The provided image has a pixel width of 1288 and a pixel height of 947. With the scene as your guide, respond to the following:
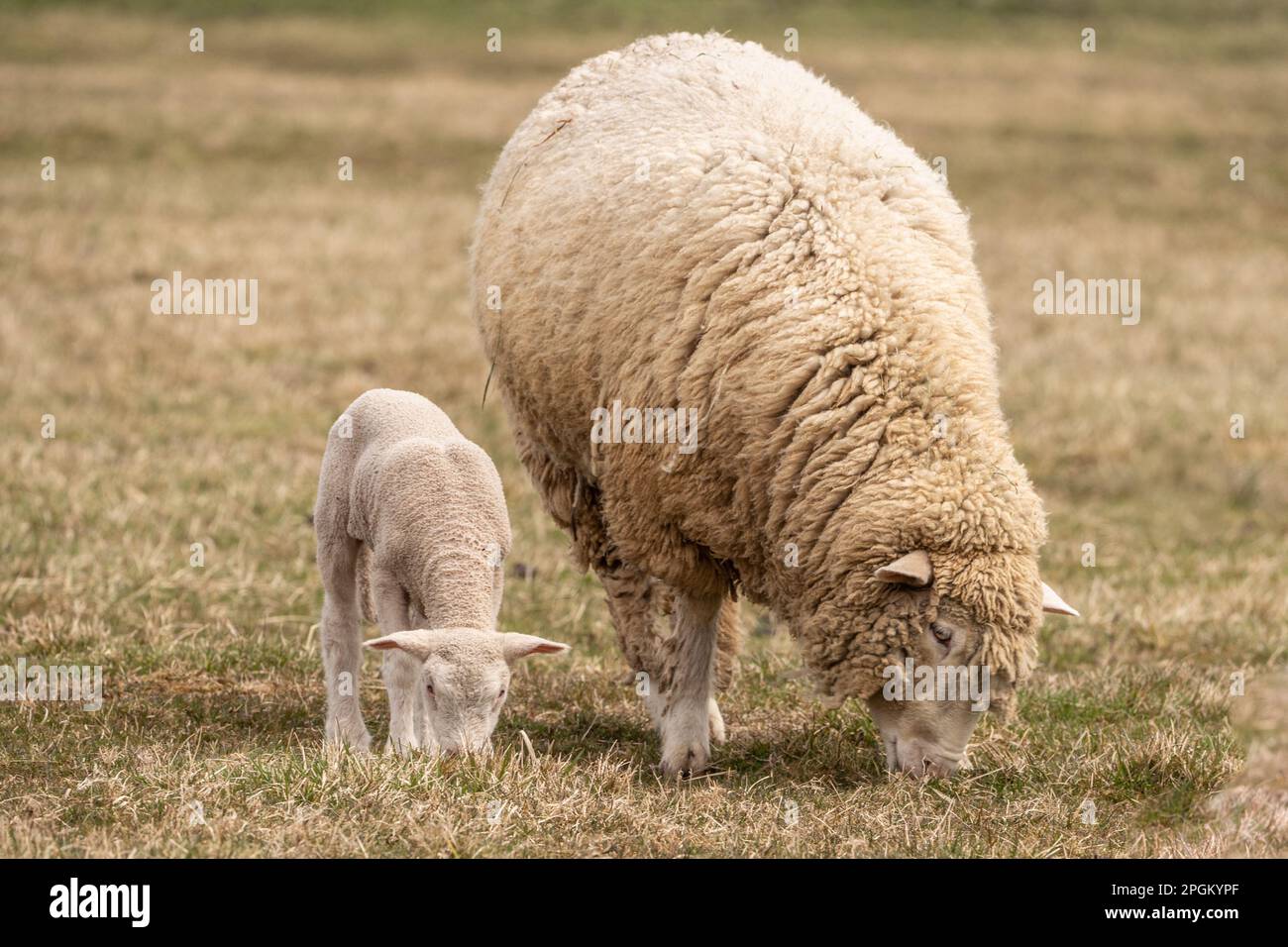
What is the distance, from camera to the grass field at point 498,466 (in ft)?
17.6

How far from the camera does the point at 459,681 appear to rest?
5.50 m

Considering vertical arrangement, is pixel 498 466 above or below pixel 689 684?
above

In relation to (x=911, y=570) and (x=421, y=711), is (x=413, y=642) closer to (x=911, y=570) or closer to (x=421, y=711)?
(x=421, y=711)

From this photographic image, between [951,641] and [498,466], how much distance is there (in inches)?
269

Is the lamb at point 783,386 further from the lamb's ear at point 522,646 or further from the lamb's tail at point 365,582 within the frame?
the lamb's tail at point 365,582

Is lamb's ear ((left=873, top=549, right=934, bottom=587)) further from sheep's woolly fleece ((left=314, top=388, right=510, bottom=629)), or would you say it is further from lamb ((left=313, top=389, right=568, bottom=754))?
sheep's woolly fleece ((left=314, top=388, right=510, bottom=629))

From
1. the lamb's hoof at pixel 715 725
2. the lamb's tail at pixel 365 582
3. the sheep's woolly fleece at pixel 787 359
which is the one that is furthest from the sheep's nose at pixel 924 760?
the lamb's tail at pixel 365 582

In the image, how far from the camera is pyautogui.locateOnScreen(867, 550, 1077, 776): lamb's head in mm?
5613

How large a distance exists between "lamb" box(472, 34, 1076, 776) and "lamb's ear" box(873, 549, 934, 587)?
1cm

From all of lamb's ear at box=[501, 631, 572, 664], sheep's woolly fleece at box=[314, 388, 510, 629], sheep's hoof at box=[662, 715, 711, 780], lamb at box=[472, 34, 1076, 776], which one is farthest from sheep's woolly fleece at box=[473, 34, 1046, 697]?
lamb's ear at box=[501, 631, 572, 664]

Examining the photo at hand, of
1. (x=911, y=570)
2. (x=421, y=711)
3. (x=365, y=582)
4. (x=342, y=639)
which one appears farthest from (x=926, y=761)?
(x=365, y=582)

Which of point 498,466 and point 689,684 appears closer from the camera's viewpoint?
point 689,684
